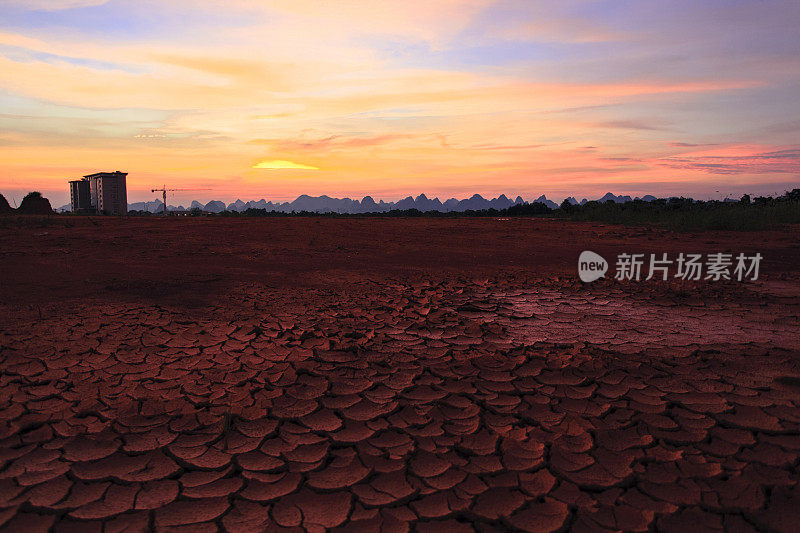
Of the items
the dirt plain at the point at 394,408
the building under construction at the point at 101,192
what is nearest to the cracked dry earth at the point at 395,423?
the dirt plain at the point at 394,408

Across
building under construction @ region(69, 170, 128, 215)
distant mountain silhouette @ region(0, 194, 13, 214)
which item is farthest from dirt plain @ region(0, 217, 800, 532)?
building under construction @ region(69, 170, 128, 215)

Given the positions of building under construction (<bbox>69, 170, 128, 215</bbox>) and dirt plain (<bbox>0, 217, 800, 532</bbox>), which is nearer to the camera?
dirt plain (<bbox>0, 217, 800, 532</bbox>)

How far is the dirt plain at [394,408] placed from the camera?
1931mm

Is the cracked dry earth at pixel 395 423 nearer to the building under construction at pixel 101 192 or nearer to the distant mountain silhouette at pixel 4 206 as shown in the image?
the distant mountain silhouette at pixel 4 206

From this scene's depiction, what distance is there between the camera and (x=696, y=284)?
21.7 feet

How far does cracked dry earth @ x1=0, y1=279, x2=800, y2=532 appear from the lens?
1.91m

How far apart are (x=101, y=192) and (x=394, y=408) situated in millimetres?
61289

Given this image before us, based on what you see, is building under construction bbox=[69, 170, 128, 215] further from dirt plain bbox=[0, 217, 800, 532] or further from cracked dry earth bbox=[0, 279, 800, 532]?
cracked dry earth bbox=[0, 279, 800, 532]

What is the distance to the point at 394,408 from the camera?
2.78m

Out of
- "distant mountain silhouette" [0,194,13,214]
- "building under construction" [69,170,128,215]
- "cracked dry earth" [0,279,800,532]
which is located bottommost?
"cracked dry earth" [0,279,800,532]

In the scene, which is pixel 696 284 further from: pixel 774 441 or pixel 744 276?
pixel 774 441

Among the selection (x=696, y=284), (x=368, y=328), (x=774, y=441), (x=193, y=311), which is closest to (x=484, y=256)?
(x=696, y=284)

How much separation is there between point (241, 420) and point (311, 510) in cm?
92

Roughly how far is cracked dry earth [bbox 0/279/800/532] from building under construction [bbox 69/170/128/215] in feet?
184
